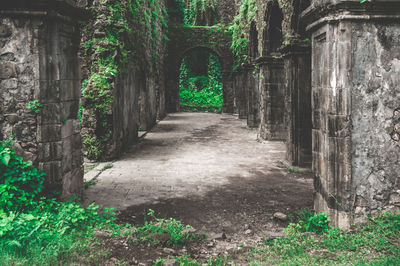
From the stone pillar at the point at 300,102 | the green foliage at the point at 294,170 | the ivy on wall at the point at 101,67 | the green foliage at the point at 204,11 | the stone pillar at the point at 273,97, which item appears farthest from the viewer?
the green foliage at the point at 204,11

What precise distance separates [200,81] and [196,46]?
6.02 m

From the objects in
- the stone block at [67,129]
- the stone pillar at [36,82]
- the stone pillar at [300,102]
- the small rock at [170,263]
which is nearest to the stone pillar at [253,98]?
the stone pillar at [300,102]

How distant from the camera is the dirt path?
4391 millimetres

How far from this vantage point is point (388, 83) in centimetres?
382

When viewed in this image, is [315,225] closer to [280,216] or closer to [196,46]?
[280,216]

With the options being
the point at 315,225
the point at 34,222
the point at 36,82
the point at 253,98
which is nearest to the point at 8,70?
the point at 36,82

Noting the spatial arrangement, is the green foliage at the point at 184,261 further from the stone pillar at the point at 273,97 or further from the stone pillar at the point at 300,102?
the stone pillar at the point at 273,97

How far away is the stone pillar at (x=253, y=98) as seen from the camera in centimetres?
1362

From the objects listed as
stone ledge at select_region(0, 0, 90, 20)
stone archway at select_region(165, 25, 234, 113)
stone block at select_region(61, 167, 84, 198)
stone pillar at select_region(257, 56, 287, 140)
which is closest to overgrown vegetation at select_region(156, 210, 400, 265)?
stone block at select_region(61, 167, 84, 198)

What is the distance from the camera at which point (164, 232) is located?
3.78 m

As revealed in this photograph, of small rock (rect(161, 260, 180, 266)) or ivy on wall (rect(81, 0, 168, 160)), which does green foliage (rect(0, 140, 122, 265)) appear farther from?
ivy on wall (rect(81, 0, 168, 160))

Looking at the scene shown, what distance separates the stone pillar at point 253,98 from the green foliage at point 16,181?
34.2 feet

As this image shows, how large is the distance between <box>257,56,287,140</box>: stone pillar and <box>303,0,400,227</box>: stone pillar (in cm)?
697

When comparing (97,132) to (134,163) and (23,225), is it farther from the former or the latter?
(23,225)
